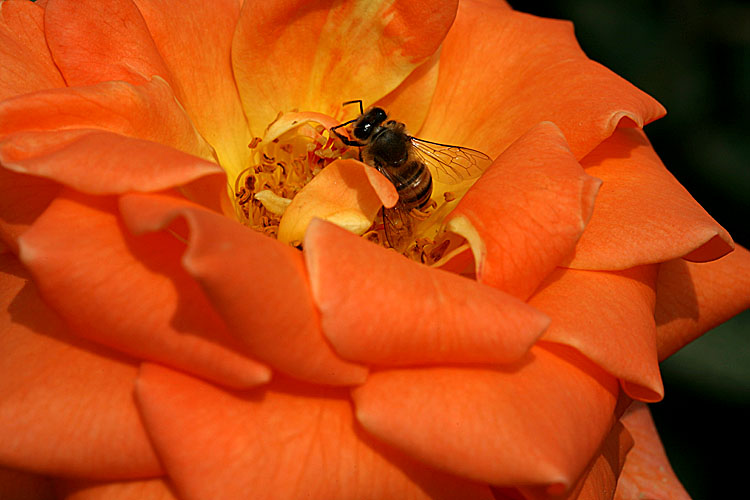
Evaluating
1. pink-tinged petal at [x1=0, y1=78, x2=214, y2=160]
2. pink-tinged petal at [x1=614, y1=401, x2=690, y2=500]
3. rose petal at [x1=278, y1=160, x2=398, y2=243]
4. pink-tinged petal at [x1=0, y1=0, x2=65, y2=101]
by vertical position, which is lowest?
pink-tinged petal at [x1=614, y1=401, x2=690, y2=500]

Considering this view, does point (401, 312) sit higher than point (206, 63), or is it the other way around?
point (206, 63)

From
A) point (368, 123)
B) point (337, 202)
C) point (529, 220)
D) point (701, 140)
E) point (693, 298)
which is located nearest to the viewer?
point (529, 220)

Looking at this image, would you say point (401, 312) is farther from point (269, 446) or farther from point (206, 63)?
point (206, 63)

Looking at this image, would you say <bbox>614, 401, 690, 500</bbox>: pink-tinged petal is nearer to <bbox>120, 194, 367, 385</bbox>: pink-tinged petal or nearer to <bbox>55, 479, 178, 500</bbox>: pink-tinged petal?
<bbox>120, 194, 367, 385</bbox>: pink-tinged petal

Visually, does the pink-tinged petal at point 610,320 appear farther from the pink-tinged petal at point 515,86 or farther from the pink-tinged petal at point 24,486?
the pink-tinged petal at point 24,486

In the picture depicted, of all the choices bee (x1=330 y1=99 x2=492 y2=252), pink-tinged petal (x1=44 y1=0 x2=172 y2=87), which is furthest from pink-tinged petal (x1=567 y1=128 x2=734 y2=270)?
pink-tinged petal (x1=44 y1=0 x2=172 y2=87)

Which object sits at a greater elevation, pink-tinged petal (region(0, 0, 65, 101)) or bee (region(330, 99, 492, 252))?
pink-tinged petal (region(0, 0, 65, 101))

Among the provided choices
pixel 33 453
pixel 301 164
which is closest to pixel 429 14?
pixel 301 164

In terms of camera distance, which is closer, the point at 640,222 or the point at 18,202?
the point at 18,202

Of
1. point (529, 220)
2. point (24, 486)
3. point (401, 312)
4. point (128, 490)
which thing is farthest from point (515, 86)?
point (24, 486)
